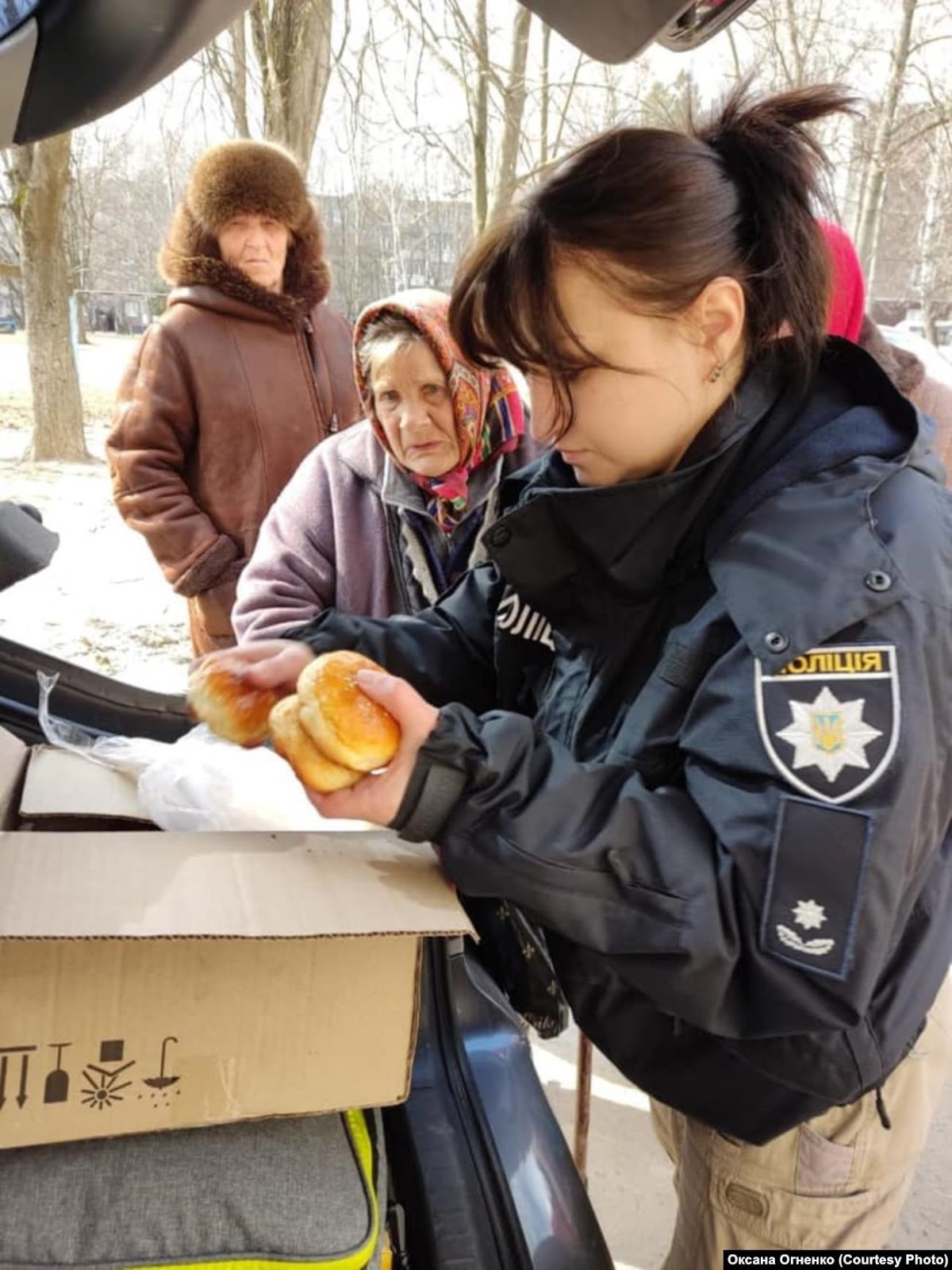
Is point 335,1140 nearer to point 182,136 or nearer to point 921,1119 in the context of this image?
point 921,1119

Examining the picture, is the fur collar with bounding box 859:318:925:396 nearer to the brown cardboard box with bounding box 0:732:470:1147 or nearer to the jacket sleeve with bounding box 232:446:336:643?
the jacket sleeve with bounding box 232:446:336:643

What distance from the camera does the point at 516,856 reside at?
3.06 ft

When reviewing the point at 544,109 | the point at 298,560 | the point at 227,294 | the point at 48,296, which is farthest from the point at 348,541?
the point at 48,296

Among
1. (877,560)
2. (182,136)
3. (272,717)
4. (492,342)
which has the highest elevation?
(182,136)

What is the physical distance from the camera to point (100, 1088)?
93cm

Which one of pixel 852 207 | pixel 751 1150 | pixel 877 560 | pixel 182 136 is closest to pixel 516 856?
pixel 877 560

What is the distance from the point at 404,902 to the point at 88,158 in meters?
10.4

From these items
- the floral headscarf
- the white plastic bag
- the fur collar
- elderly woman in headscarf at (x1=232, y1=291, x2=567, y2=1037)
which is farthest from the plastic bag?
the fur collar

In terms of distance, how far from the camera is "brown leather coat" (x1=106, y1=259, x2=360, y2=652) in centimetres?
280

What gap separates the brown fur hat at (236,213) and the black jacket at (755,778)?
2092 mm

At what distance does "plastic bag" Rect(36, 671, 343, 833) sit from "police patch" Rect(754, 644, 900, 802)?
1.85 ft

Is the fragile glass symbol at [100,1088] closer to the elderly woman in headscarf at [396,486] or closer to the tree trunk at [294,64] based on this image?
the elderly woman in headscarf at [396,486]

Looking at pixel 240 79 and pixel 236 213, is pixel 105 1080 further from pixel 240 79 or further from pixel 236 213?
pixel 240 79

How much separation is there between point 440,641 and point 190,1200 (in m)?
0.76
